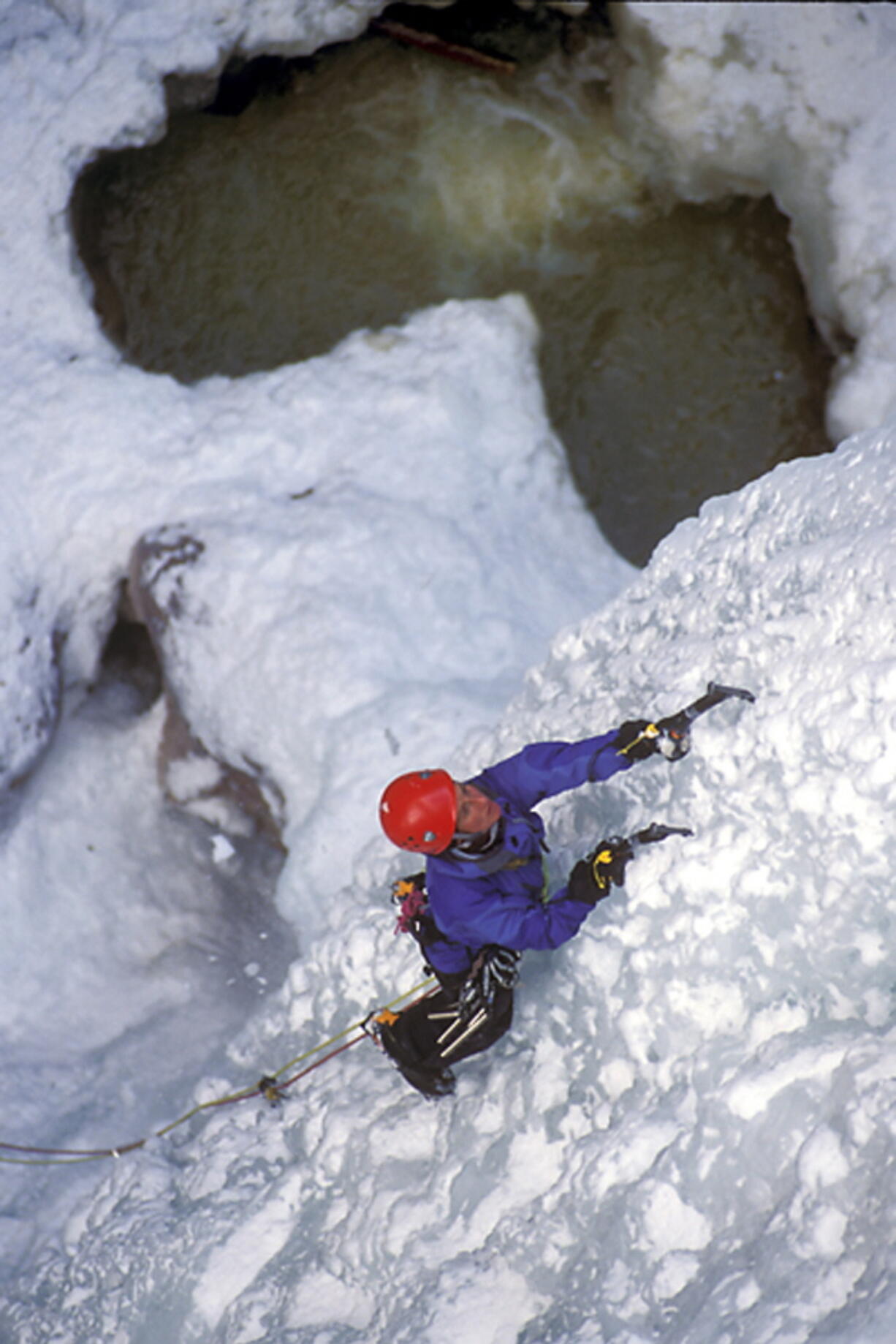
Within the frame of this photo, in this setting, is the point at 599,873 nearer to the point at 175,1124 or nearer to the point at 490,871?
the point at 490,871

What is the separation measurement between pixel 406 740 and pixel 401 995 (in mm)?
1066

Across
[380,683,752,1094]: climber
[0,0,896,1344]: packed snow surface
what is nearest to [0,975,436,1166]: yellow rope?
[0,0,896,1344]: packed snow surface

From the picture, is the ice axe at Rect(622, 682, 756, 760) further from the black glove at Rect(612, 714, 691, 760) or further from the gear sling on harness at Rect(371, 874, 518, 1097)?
the gear sling on harness at Rect(371, 874, 518, 1097)

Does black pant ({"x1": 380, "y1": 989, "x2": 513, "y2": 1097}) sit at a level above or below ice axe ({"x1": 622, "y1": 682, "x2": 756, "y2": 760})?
below

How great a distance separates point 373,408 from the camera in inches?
192

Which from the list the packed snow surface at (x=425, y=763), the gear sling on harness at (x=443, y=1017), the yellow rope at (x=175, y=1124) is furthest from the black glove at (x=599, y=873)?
the yellow rope at (x=175, y=1124)

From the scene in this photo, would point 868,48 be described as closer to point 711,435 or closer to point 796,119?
point 796,119

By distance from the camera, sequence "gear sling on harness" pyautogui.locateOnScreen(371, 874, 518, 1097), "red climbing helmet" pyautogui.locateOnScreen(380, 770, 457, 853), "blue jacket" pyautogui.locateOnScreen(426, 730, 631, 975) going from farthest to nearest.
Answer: "gear sling on harness" pyautogui.locateOnScreen(371, 874, 518, 1097) < "blue jacket" pyautogui.locateOnScreen(426, 730, 631, 975) < "red climbing helmet" pyautogui.locateOnScreen(380, 770, 457, 853)

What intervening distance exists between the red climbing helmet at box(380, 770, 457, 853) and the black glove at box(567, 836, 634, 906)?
33 cm

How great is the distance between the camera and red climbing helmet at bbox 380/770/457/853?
8.06ft

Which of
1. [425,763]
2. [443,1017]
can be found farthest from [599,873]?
[425,763]

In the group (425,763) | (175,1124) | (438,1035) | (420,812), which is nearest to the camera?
(420,812)

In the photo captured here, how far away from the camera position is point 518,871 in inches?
106

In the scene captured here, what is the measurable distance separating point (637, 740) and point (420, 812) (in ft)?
1.85
